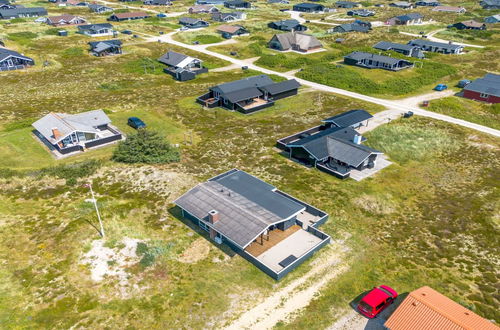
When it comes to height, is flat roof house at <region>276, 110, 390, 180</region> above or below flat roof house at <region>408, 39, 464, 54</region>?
below

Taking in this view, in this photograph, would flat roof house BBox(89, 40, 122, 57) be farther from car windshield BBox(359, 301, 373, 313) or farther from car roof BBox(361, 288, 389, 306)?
car windshield BBox(359, 301, 373, 313)

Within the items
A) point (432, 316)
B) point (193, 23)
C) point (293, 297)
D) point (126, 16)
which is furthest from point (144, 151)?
point (126, 16)

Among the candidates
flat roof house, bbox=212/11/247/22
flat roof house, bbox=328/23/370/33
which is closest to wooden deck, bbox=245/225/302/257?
flat roof house, bbox=328/23/370/33

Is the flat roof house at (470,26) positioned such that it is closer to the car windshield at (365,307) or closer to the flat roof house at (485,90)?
the flat roof house at (485,90)

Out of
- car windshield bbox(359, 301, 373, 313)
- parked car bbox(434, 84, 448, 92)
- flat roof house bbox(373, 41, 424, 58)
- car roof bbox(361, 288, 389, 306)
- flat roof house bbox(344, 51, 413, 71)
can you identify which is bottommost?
car windshield bbox(359, 301, 373, 313)

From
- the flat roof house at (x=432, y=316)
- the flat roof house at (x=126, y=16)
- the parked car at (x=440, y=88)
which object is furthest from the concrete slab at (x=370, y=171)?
the flat roof house at (x=126, y=16)

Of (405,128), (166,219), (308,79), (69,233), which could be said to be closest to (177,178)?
(166,219)

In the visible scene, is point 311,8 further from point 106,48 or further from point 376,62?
point 106,48
